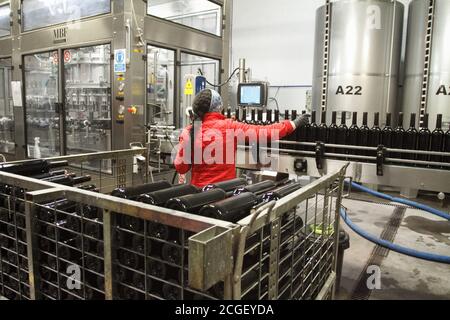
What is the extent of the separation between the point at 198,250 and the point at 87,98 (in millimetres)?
3937

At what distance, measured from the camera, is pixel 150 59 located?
4469 millimetres

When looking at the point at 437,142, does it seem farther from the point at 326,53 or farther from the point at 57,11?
the point at 57,11

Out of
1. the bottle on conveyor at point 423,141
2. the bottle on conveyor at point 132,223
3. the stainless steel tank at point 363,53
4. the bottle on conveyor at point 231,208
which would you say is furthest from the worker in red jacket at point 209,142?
the stainless steel tank at point 363,53

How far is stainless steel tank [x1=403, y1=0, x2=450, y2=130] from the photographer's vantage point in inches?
152

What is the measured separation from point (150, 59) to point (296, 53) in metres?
2.76

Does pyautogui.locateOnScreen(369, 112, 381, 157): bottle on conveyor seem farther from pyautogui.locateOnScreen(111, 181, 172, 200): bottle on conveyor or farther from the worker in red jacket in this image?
pyautogui.locateOnScreen(111, 181, 172, 200): bottle on conveyor

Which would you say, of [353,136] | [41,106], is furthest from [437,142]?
[41,106]

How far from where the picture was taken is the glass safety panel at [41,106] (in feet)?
15.2

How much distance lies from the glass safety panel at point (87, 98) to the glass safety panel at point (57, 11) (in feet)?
1.26

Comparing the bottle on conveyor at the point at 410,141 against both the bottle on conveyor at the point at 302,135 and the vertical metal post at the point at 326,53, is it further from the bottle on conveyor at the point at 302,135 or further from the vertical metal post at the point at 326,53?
the vertical metal post at the point at 326,53

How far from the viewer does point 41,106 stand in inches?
190

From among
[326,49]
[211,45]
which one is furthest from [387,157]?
[211,45]
